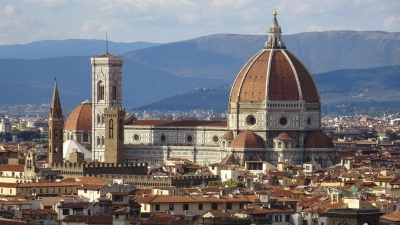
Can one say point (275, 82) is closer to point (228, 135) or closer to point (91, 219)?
point (228, 135)

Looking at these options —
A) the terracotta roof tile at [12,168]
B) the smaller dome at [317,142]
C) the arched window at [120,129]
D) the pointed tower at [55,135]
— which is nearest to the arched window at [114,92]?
the arched window at [120,129]

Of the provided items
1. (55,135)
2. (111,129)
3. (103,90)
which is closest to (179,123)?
(103,90)

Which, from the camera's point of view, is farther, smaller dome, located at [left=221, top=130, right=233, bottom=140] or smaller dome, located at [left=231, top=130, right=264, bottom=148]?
smaller dome, located at [left=221, top=130, right=233, bottom=140]

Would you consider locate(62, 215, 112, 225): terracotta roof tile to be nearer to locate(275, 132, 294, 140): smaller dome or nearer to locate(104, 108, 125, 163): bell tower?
locate(104, 108, 125, 163): bell tower

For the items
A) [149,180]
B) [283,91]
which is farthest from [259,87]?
[149,180]

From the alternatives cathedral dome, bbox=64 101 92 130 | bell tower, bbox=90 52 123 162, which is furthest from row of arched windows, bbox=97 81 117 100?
cathedral dome, bbox=64 101 92 130

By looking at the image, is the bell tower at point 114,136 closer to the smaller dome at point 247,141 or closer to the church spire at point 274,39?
the smaller dome at point 247,141

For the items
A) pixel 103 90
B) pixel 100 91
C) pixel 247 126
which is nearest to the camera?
pixel 247 126
